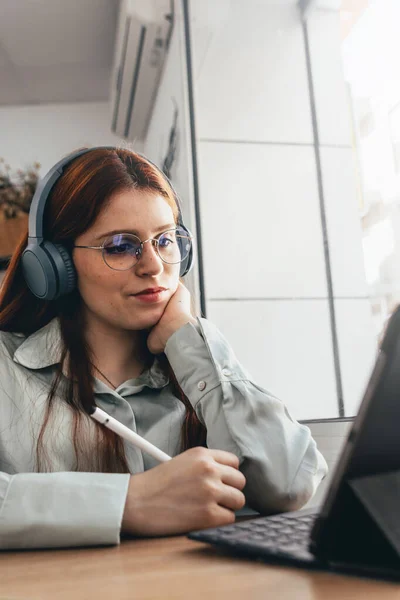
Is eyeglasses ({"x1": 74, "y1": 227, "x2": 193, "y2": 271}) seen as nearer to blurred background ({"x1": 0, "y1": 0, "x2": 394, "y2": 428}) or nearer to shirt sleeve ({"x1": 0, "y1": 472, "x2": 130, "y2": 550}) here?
shirt sleeve ({"x1": 0, "y1": 472, "x2": 130, "y2": 550})

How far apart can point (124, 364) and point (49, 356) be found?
0.54 ft

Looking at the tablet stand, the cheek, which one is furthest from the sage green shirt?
the tablet stand

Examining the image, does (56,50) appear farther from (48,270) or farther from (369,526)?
(369,526)

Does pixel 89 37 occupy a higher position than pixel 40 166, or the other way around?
pixel 89 37

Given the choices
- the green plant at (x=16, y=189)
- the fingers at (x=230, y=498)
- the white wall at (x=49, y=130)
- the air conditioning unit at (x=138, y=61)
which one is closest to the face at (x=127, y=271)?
the fingers at (x=230, y=498)

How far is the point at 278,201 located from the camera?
6.33 feet

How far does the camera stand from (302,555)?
0.43 meters

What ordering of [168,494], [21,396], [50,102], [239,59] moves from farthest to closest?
[50,102] < [239,59] < [21,396] < [168,494]

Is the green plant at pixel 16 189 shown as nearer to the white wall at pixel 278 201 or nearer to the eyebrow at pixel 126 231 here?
the white wall at pixel 278 201

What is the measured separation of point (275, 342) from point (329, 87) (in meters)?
0.93

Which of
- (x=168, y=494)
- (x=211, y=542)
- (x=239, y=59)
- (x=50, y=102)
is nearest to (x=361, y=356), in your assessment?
(x=239, y=59)

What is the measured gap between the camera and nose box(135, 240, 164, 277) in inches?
41.5

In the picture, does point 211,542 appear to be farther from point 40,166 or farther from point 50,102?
point 50,102

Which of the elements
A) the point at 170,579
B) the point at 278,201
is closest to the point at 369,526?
the point at 170,579
